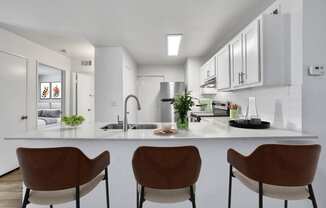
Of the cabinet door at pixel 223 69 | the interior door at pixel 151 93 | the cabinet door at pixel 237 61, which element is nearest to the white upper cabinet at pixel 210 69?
the cabinet door at pixel 223 69

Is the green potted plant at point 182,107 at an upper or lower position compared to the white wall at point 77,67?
lower

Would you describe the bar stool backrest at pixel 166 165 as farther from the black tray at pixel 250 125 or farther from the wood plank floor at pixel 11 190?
the wood plank floor at pixel 11 190

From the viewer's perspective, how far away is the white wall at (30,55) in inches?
138

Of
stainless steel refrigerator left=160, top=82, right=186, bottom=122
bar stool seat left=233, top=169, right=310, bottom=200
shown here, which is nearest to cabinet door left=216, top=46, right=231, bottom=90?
bar stool seat left=233, top=169, right=310, bottom=200

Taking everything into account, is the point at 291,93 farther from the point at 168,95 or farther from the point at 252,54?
the point at 168,95

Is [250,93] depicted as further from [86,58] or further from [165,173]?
[86,58]

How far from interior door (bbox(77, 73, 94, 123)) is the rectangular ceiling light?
2717 millimetres

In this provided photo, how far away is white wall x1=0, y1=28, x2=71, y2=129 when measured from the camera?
11.5ft

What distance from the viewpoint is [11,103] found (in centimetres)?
357

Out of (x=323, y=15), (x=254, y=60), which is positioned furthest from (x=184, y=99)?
(x=323, y=15)

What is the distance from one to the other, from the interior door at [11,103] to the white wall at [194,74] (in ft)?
13.0

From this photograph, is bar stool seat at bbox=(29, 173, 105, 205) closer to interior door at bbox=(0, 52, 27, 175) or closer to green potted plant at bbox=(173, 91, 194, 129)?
green potted plant at bbox=(173, 91, 194, 129)

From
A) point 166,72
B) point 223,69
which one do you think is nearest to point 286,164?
point 223,69

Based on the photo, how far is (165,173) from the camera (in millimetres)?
1257
